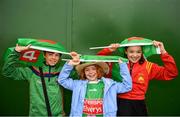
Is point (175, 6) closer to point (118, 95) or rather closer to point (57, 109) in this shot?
point (118, 95)

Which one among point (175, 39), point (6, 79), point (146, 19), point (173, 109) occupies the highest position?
point (146, 19)

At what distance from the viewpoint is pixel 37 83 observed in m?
3.57

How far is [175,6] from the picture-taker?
433 centimetres

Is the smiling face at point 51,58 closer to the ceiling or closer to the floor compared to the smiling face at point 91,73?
closer to the ceiling

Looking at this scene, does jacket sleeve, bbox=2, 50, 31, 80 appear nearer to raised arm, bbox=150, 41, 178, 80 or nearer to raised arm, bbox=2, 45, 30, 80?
raised arm, bbox=2, 45, 30, 80

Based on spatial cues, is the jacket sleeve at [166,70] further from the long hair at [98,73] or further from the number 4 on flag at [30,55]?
the number 4 on flag at [30,55]

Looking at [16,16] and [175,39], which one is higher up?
[16,16]

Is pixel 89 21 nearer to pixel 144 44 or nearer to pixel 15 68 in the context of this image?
pixel 144 44

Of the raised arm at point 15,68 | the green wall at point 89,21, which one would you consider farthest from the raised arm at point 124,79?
the raised arm at point 15,68

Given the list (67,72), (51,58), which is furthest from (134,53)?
(51,58)

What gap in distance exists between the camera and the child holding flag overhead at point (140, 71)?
354 centimetres

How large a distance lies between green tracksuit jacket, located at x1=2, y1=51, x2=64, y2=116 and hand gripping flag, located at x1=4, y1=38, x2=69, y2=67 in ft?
0.23

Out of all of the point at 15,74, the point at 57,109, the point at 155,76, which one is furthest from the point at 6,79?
the point at 155,76

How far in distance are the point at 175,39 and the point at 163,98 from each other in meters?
0.87
